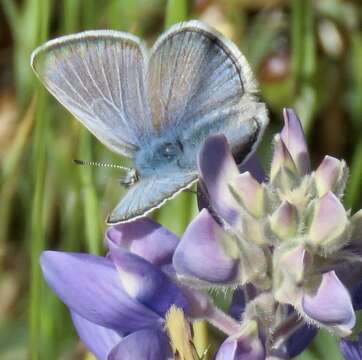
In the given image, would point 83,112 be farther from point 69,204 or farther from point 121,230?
point 69,204

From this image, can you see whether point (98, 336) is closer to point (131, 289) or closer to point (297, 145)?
point (131, 289)

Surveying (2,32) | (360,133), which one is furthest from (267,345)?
(2,32)

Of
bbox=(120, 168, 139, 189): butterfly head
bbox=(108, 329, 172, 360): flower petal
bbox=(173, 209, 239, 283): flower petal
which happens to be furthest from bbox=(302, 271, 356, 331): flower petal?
bbox=(120, 168, 139, 189): butterfly head

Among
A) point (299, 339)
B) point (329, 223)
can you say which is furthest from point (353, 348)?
point (329, 223)

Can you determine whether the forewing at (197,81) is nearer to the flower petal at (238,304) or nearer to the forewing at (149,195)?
the forewing at (149,195)

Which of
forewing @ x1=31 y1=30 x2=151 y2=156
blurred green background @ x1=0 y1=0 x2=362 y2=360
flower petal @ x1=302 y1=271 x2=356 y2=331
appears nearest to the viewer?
flower petal @ x1=302 y1=271 x2=356 y2=331

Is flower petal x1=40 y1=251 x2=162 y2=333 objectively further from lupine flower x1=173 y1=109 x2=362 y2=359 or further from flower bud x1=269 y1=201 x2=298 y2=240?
flower bud x1=269 y1=201 x2=298 y2=240
